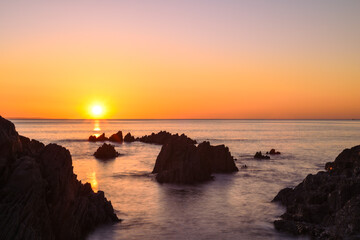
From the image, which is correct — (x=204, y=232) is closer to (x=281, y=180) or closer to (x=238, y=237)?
(x=238, y=237)

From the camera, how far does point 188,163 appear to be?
59969 mm

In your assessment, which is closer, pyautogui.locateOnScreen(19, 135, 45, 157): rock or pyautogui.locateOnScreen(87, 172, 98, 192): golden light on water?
pyautogui.locateOnScreen(19, 135, 45, 157): rock

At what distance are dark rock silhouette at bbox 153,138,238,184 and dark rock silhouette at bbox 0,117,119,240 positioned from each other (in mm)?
26544

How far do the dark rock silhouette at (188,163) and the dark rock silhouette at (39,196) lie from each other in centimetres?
2654

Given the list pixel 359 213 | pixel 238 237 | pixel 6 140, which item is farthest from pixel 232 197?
pixel 6 140

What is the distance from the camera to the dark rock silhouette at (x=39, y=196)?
20.4 metres

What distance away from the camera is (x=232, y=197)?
4784 centimetres

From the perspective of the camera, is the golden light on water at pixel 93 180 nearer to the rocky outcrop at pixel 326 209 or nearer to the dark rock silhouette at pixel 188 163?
the dark rock silhouette at pixel 188 163

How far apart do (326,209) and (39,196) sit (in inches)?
996

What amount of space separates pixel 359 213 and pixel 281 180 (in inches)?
1398

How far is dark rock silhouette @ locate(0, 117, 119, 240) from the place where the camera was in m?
20.4

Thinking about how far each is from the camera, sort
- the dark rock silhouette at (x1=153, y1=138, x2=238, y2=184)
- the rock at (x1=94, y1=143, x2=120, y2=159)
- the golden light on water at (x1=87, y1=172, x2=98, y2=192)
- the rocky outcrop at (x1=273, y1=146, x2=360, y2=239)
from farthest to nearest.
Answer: the rock at (x1=94, y1=143, x2=120, y2=159)
the dark rock silhouette at (x1=153, y1=138, x2=238, y2=184)
the golden light on water at (x1=87, y1=172, x2=98, y2=192)
the rocky outcrop at (x1=273, y1=146, x2=360, y2=239)

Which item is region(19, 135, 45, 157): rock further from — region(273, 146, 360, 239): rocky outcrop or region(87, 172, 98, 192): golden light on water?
region(273, 146, 360, 239): rocky outcrop

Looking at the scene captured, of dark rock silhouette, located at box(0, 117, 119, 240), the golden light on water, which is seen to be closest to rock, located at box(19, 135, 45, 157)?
dark rock silhouette, located at box(0, 117, 119, 240)
